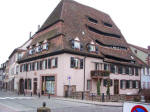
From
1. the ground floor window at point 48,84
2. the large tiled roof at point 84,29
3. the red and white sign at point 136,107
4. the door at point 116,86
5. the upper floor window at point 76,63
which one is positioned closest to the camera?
the red and white sign at point 136,107

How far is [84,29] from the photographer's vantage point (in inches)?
1457

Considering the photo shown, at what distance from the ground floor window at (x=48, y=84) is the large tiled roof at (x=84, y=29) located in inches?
171

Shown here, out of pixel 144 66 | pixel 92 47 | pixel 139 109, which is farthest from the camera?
pixel 144 66

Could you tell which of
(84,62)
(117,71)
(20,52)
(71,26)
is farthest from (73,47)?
(20,52)

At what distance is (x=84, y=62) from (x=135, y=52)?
2182cm

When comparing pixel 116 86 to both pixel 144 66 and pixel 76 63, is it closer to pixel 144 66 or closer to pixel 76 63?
pixel 144 66

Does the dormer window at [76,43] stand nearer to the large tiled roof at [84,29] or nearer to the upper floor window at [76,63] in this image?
the large tiled roof at [84,29]

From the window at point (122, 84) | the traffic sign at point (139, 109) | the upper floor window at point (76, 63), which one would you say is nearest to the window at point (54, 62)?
the upper floor window at point (76, 63)

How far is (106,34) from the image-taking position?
4166 centimetres

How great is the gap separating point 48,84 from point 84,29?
12.0 m

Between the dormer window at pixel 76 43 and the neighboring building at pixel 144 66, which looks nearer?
the dormer window at pixel 76 43

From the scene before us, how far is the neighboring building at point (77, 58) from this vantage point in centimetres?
2986

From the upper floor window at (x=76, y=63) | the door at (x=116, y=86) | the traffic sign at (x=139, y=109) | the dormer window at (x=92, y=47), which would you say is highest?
the dormer window at (x=92, y=47)

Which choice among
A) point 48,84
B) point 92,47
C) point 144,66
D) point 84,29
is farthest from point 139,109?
point 144,66
